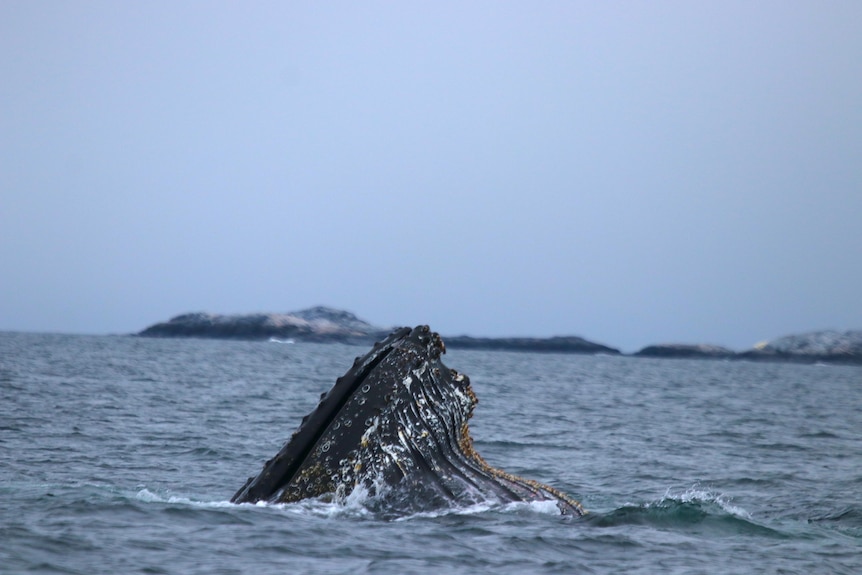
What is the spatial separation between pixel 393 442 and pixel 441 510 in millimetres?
610

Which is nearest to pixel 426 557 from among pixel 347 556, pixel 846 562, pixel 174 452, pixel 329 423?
pixel 347 556

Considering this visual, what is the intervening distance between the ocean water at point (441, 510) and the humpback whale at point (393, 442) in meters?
0.14

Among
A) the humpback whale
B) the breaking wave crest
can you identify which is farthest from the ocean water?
the humpback whale

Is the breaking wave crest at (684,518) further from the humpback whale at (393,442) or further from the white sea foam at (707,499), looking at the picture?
the humpback whale at (393,442)

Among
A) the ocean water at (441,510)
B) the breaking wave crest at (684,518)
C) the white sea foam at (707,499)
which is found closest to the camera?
the ocean water at (441,510)

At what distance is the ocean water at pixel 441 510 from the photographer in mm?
7230

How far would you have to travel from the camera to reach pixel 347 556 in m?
7.09

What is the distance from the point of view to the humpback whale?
724cm

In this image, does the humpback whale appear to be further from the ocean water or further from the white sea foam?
the white sea foam

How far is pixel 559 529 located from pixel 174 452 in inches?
310

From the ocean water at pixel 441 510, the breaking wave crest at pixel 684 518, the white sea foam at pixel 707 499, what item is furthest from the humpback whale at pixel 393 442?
the white sea foam at pixel 707 499

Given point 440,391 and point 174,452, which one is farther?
point 174,452

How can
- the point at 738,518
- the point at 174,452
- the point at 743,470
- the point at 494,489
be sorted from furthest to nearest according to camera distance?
1. the point at 743,470
2. the point at 174,452
3. the point at 738,518
4. the point at 494,489

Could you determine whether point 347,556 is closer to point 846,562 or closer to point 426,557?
point 426,557
